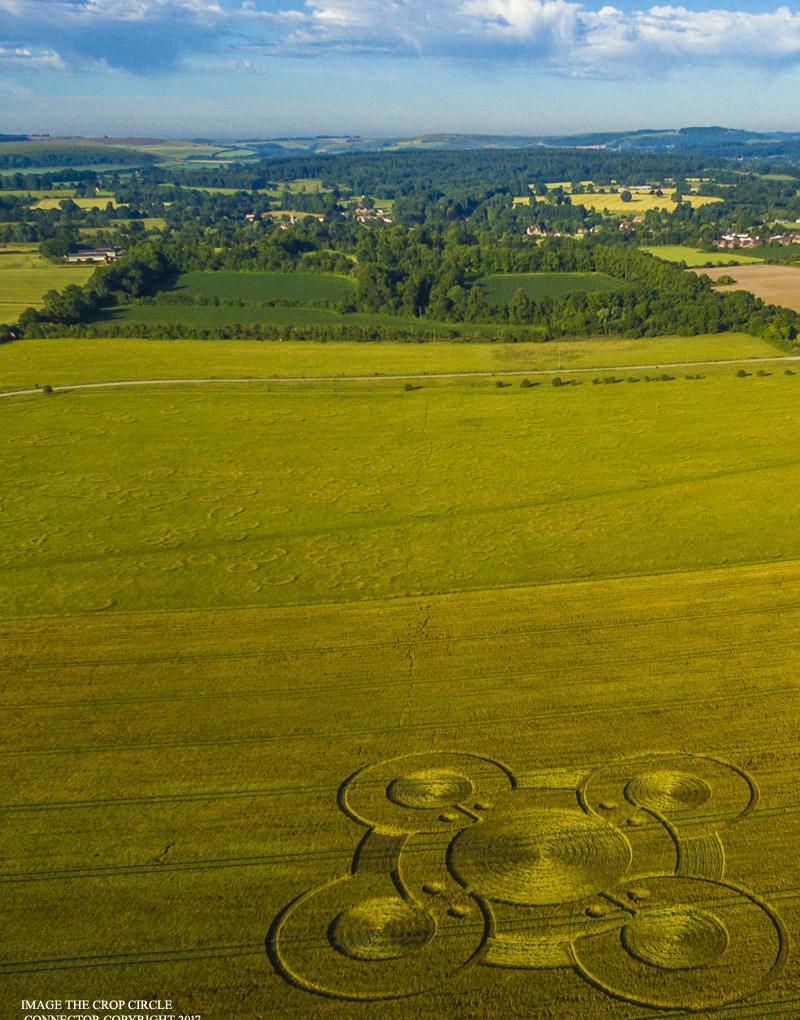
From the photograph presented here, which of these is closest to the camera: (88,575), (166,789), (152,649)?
(166,789)

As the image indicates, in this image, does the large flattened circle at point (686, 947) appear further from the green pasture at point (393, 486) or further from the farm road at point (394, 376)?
the farm road at point (394, 376)

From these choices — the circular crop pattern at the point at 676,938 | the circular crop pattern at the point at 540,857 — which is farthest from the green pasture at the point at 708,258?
the circular crop pattern at the point at 676,938

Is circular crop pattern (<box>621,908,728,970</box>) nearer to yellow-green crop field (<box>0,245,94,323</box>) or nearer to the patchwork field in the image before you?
the patchwork field

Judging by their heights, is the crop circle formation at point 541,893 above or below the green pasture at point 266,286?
below

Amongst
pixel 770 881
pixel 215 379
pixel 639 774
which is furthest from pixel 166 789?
pixel 215 379

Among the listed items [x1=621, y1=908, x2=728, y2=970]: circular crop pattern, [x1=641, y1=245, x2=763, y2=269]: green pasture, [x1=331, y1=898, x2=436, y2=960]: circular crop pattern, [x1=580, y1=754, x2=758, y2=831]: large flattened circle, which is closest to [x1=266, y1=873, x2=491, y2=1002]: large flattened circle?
[x1=331, y1=898, x2=436, y2=960]: circular crop pattern

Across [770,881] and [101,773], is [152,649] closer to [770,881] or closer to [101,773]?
[101,773]
